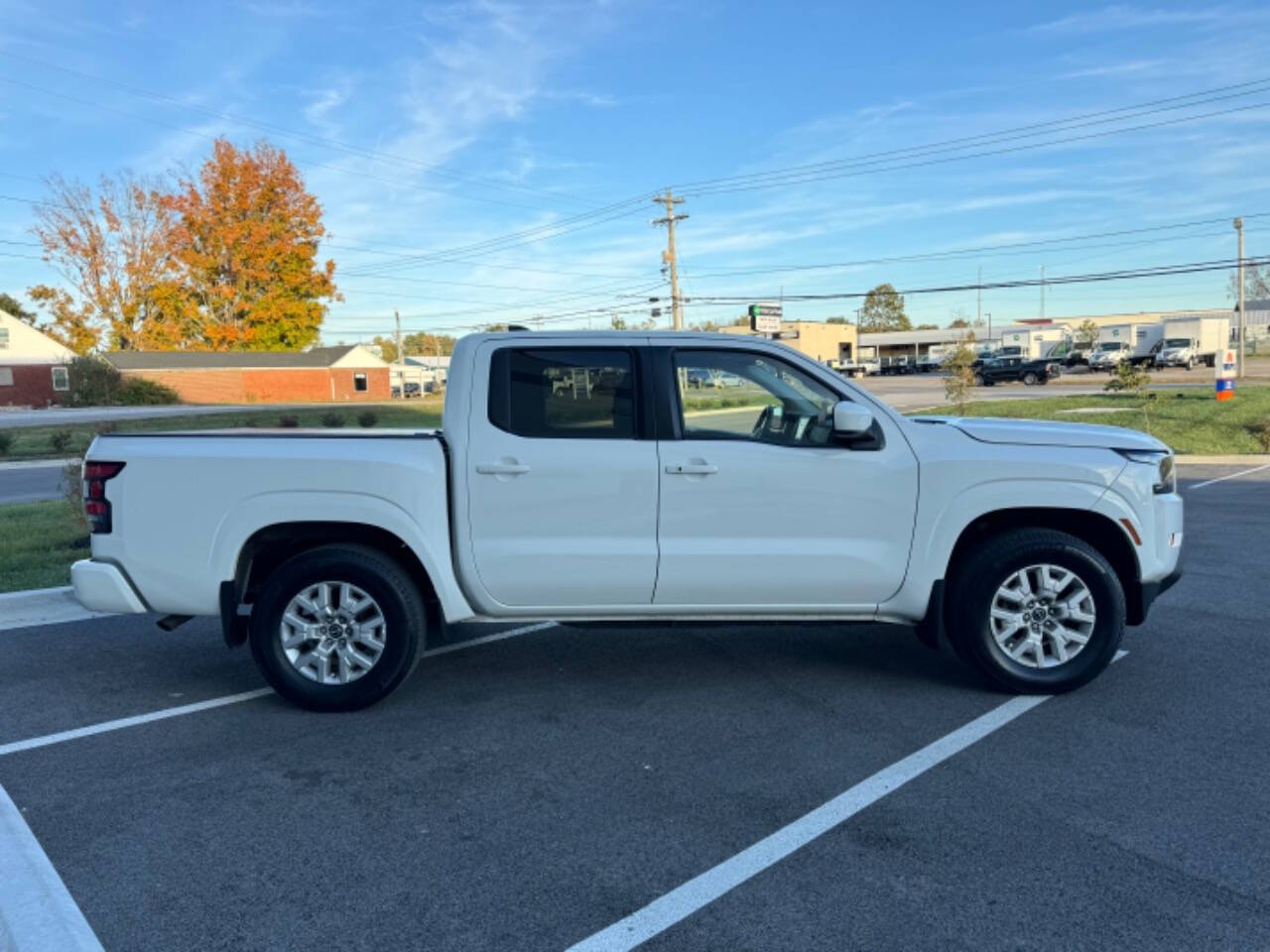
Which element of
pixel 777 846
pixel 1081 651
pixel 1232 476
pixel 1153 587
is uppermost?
pixel 1153 587

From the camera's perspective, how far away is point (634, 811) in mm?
3766

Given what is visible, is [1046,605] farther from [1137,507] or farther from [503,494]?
[503,494]

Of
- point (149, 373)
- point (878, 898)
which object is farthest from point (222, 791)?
point (149, 373)

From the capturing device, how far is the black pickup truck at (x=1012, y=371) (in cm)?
4930

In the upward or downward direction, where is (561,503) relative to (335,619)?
upward

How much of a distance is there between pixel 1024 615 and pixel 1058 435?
3.13 ft

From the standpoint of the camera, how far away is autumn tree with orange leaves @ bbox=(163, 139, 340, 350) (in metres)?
57.2

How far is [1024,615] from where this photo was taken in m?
4.89

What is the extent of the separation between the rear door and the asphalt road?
10738 millimetres

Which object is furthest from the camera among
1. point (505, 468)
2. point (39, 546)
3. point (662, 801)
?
point (39, 546)

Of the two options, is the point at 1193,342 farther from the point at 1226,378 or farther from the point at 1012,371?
the point at 1226,378

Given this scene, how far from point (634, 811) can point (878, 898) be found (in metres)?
1.03

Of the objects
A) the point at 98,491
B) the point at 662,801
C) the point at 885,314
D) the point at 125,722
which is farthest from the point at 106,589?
the point at 885,314

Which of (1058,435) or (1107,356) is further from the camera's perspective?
(1107,356)
